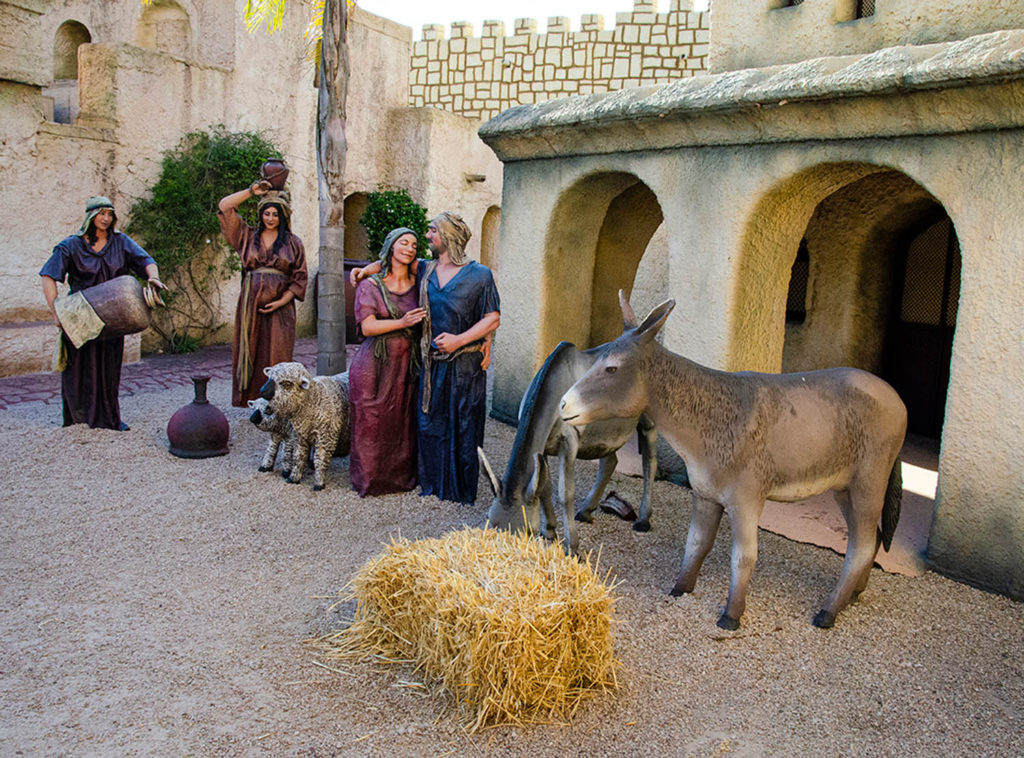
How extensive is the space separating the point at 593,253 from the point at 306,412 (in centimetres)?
331

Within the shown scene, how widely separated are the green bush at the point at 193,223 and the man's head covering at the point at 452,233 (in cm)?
660

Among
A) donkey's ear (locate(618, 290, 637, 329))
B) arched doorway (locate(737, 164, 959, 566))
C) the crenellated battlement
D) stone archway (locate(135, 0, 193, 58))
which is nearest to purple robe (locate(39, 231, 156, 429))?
donkey's ear (locate(618, 290, 637, 329))

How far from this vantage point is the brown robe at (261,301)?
7770 millimetres

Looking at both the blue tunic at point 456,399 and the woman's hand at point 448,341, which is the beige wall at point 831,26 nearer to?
the blue tunic at point 456,399

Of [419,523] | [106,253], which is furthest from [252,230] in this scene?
[419,523]

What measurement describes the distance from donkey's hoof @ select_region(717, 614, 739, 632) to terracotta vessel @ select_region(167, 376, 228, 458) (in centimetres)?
438

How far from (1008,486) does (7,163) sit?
9.79 m

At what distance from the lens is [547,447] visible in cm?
521

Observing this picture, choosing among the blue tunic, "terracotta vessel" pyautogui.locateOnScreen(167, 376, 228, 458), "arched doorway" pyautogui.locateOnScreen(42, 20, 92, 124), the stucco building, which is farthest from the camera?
"arched doorway" pyautogui.locateOnScreen(42, 20, 92, 124)

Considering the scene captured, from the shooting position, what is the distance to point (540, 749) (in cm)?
341

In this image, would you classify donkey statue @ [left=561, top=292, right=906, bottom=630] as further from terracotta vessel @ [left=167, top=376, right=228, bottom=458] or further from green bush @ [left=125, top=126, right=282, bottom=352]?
green bush @ [left=125, top=126, right=282, bottom=352]

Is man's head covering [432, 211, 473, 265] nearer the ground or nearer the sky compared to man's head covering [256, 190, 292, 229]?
nearer the ground

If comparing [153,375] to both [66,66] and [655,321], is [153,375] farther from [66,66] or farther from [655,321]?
[66,66]

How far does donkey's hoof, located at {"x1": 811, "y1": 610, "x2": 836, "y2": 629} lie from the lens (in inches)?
179
